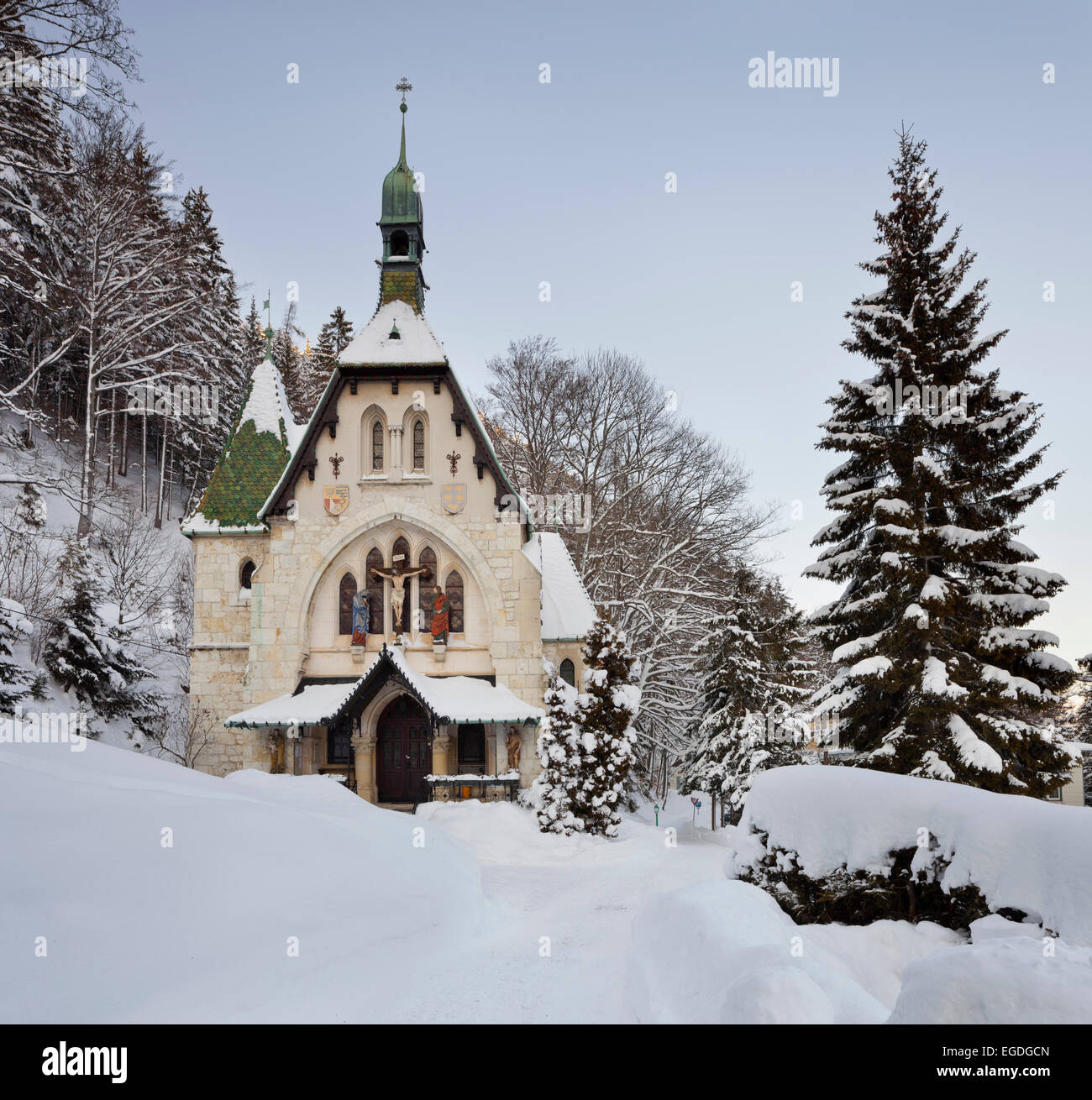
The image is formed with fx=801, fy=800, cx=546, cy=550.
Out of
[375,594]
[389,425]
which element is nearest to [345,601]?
[375,594]

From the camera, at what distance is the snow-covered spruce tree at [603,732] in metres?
16.9

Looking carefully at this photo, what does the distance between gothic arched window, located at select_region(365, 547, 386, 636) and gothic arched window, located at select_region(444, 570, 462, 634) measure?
183 cm

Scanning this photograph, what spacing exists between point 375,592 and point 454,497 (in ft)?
11.2

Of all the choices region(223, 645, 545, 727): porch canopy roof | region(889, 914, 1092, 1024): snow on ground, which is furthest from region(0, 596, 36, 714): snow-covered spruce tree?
region(889, 914, 1092, 1024): snow on ground

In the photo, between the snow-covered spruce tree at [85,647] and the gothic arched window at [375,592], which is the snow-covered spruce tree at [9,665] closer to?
the snow-covered spruce tree at [85,647]

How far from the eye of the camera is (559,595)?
24156mm

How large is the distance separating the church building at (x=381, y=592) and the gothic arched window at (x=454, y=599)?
0.03 meters

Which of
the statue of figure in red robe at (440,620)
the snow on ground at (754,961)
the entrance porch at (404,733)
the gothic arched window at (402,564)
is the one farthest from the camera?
the gothic arched window at (402,564)

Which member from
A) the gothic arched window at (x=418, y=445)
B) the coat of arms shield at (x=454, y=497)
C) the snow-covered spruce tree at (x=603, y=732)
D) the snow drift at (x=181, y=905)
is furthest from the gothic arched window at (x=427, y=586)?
the snow drift at (x=181, y=905)

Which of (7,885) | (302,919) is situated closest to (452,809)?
(302,919)

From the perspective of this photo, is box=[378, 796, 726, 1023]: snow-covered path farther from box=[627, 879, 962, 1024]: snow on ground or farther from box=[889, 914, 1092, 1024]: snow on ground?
box=[889, 914, 1092, 1024]: snow on ground

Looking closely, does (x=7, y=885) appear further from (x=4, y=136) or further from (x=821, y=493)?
(x=4, y=136)

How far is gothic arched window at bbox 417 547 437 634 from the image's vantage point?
21.9 meters

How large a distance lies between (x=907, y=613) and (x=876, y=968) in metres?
7.18
